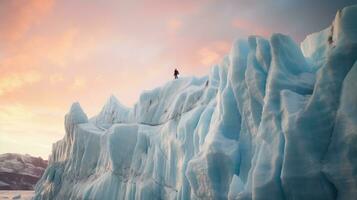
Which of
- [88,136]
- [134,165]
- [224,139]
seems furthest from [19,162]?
[224,139]

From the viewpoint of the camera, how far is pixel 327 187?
27.8 feet

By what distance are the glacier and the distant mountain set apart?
10706 cm

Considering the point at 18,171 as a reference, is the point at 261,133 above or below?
above

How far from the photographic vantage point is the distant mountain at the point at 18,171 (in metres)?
110

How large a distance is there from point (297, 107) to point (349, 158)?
2338 mm

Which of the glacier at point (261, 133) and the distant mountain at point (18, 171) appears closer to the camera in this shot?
the glacier at point (261, 133)

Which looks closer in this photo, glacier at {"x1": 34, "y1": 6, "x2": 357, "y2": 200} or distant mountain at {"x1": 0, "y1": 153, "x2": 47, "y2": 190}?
glacier at {"x1": 34, "y1": 6, "x2": 357, "y2": 200}

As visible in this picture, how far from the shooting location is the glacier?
28.3 feet

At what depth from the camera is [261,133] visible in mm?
10656

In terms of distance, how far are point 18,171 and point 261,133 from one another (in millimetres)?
128452

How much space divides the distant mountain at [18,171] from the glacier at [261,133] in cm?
10706

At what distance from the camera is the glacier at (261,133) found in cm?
864

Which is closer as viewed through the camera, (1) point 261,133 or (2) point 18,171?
(1) point 261,133

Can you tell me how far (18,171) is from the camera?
116562 mm
